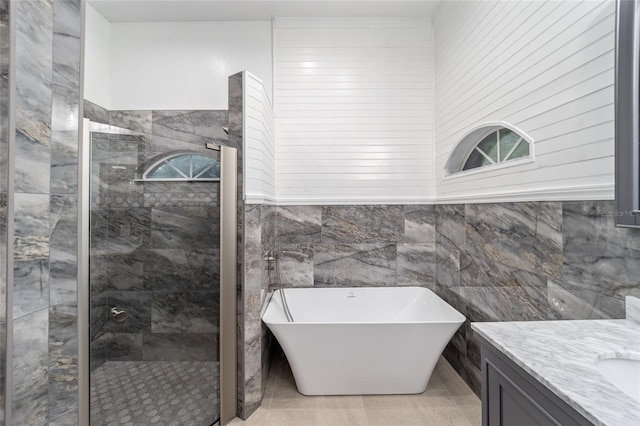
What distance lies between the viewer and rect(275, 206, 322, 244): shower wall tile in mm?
2824

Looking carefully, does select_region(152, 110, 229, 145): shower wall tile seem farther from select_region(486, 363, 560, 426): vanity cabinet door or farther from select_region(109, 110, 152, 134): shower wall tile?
select_region(486, 363, 560, 426): vanity cabinet door

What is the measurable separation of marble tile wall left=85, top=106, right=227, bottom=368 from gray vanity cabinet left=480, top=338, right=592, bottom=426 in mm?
1490

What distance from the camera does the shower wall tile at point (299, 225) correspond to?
2824mm

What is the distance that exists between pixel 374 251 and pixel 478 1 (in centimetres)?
211

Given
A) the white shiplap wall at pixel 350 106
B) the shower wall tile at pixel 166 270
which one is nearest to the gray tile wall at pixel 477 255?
the white shiplap wall at pixel 350 106

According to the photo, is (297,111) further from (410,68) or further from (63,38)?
(63,38)

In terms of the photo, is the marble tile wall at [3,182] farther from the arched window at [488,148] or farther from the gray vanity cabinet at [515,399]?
the arched window at [488,148]

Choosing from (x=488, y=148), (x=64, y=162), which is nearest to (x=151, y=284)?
(x=64, y=162)

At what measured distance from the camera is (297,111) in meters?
2.84

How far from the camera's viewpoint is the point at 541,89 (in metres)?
1.52

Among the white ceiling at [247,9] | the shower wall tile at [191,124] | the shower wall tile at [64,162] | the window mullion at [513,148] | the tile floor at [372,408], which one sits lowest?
the tile floor at [372,408]

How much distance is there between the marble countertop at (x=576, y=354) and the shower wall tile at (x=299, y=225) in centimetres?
191

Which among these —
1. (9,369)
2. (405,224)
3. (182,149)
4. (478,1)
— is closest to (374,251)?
(405,224)

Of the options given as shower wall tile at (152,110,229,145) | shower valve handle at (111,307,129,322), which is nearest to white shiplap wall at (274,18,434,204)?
shower wall tile at (152,110,229,145)
